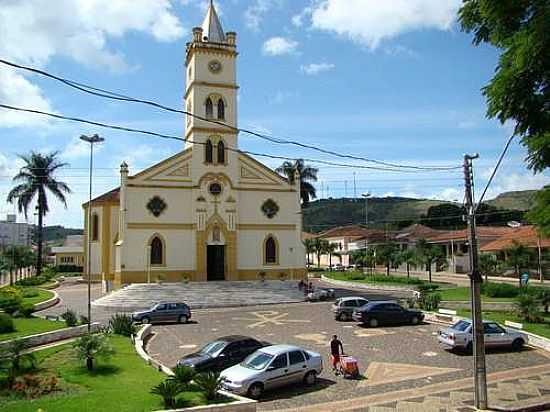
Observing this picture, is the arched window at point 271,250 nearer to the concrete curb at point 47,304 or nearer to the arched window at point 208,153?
the arched window at point 208,153

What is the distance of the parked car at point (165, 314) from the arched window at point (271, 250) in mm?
17137

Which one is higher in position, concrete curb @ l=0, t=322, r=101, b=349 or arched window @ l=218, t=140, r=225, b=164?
arched window @ l=218, t=140, r=225, b=164

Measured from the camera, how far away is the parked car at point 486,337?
21.7 metres

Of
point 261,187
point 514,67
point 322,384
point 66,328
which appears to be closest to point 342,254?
point 261,187

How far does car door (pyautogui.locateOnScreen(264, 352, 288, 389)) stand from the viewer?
54.0 feet

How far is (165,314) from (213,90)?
76.8ft

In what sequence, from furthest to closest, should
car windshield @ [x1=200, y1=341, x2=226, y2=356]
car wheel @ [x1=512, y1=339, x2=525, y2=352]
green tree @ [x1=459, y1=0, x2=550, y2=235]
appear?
car wheel @ [x1=512, y1=339, x2=525, y2=352] → car windshield @ [x1=200, y1=341, x2=226, y2=356] → green tree @ [x1=459, y1=0, x2=550, y2=235]

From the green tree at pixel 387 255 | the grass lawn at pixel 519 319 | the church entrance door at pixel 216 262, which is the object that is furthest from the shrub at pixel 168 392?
the green tree at pixel 387 255

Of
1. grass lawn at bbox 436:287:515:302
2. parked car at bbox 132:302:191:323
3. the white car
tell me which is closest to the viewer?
the white car

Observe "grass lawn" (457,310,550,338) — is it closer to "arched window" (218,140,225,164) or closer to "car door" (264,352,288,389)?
"car door" (264,352,288,389)

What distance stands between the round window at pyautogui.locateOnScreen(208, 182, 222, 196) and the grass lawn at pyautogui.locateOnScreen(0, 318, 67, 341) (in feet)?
63.2

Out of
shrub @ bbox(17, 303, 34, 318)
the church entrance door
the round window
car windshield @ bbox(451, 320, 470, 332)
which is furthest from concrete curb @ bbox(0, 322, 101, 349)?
the round window

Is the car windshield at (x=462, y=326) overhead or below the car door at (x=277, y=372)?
overhead

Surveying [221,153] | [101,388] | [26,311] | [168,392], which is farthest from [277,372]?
[221,153]
